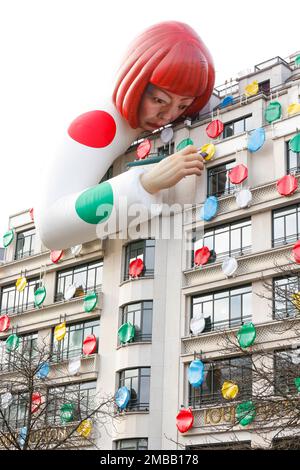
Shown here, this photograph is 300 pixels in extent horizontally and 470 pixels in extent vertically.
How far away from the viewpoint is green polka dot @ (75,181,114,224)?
34.1 meters

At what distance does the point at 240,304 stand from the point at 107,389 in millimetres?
6454

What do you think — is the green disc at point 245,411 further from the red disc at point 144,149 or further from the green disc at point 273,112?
the red disc at point 144,149

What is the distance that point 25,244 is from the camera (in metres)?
42.6

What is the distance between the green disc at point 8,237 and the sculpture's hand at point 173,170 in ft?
35.3

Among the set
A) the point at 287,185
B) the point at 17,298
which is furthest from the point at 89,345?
the point at 287,185

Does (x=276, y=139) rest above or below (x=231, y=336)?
above

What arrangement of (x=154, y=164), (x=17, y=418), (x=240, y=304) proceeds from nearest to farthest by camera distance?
(x=240, y=304)
(x=154, y=164)
(x=17, y=418)

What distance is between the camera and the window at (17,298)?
41156 mm

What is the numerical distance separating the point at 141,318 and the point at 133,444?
4854 mm

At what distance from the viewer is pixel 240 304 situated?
32812 millimetres

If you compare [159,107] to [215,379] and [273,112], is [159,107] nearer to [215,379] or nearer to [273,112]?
[273,112]

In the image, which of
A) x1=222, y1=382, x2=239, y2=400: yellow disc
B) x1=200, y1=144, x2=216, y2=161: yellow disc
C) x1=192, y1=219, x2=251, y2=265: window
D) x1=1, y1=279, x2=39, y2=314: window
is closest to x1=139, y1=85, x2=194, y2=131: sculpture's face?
x1=200, y1=144, x2=216, y2=161: yellow disc

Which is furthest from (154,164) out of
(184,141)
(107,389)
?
(107,389)

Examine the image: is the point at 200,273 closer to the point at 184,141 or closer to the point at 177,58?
the point at 184,141
